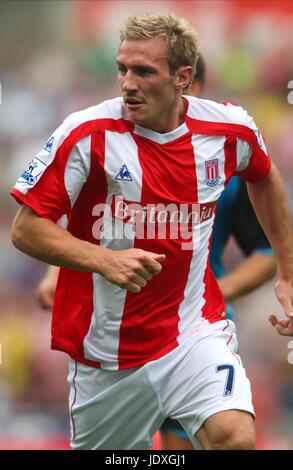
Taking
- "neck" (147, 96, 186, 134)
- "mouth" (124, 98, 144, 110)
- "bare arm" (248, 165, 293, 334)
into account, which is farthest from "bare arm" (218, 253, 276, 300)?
"mouth" (124, 98, 144, 110)

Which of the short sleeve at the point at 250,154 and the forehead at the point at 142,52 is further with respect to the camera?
the short sleeve at the point at 250,154

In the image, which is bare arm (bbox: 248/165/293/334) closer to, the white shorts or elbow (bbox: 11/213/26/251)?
the white shorts

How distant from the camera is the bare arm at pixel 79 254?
3.47 metres

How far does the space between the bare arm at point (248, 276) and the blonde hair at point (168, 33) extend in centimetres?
134

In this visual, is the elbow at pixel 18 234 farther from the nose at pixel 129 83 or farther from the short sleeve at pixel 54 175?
the nose at pixel 129 83

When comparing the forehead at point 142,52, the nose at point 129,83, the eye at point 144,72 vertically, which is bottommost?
the nose at point 129,83

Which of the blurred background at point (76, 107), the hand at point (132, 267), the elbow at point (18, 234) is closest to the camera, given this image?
the hand at point (132, 267)

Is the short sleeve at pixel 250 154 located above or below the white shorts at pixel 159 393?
above

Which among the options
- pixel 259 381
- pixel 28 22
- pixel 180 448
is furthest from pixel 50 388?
pixel 28 22

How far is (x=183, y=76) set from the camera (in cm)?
406

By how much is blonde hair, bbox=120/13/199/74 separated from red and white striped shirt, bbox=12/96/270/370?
0.78ft

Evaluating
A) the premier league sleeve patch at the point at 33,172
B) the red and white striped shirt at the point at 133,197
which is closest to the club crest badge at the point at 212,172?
the red and white striped shirt at the point at 133,197
